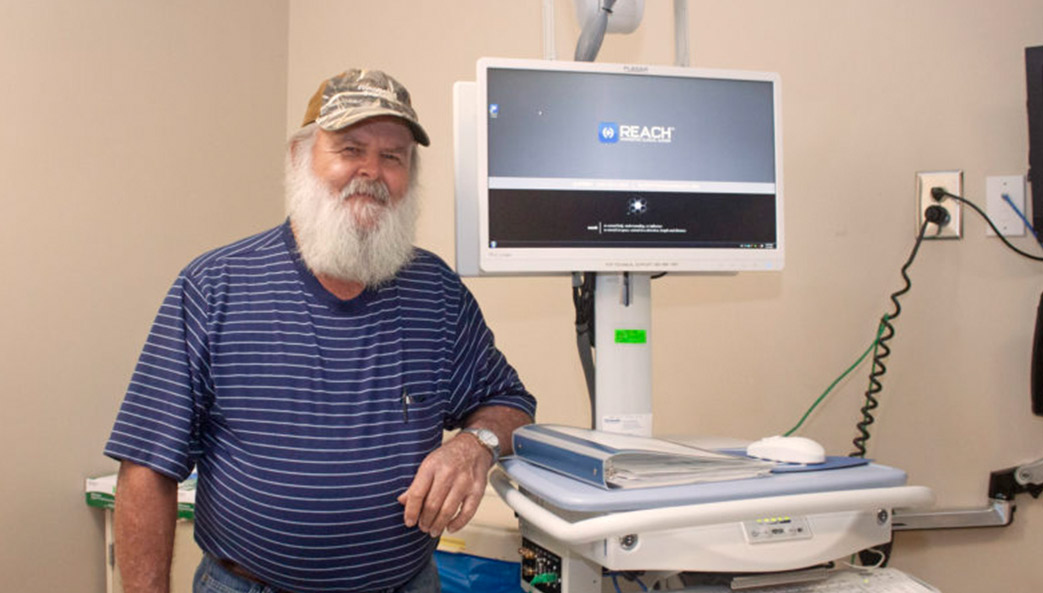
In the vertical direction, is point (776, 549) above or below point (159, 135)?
below

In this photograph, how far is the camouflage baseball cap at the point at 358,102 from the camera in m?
1.36

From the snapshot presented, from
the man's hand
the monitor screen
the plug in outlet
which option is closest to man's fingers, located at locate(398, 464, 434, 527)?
the man's hand

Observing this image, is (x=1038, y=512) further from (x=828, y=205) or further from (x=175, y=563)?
(x=175, y=563)

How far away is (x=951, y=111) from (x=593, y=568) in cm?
141

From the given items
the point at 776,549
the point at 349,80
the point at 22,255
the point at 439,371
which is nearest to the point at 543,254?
the point at 439,371

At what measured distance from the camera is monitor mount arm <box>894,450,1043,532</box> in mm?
1833

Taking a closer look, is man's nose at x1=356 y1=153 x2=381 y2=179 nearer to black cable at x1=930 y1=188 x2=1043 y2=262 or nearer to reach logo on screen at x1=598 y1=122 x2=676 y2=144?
reach logo on screen at x1=598 y1=122 x2=676 y2=144

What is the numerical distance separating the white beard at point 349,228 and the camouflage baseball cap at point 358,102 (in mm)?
103

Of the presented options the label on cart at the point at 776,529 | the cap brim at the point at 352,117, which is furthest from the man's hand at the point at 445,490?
the cap brim at the point at 352,117

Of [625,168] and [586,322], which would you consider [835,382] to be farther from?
[625,168]

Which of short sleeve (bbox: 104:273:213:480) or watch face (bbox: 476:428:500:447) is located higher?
short sleeve (bbox: 104:273:213:480)

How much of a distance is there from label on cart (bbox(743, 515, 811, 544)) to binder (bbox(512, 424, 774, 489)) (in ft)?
0.21

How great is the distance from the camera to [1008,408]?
6.18 ft

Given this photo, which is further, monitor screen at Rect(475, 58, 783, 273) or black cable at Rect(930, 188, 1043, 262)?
black cable at Rect(930, 188, 1043, 262)
